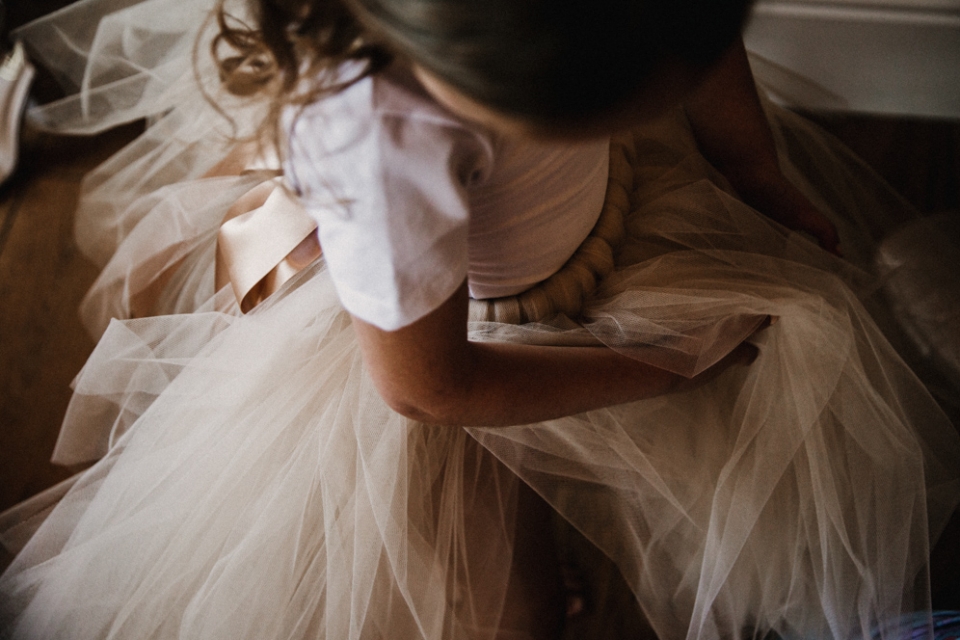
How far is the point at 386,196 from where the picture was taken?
338mm

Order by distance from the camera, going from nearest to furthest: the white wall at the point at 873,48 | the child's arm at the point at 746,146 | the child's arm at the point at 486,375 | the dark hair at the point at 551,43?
the dark hair at the point at 551,43 < the child's arm at the point at 486,375 < the child's arm at the point at 746,146 < the white wall at the point at 873,48

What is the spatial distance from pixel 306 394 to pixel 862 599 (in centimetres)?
54

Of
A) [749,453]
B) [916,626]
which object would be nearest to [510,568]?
[749,453]

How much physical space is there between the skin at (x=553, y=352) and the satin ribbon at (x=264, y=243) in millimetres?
214

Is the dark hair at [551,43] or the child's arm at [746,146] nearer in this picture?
the dark hair at [551,43]

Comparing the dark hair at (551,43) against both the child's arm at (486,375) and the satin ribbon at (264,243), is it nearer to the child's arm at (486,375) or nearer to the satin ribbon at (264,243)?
the child's arm at (486,375)

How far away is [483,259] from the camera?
20.3 inches

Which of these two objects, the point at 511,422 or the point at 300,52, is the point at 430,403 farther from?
the point at 300,52

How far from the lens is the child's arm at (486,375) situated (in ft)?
1.37

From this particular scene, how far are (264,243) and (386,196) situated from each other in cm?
32

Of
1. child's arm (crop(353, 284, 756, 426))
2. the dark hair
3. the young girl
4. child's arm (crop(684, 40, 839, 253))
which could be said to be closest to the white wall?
child's arm (crop(684, 40, 839, 253))

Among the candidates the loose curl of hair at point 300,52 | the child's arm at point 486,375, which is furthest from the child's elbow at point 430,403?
the loose curl of hair at point 300,52

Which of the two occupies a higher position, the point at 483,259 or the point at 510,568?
the point at 483,259

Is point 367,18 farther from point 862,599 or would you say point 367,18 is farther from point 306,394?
point 862,599
